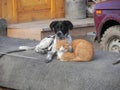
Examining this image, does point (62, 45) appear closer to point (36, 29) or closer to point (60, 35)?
point (60, 35)

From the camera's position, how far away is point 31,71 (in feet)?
23.6

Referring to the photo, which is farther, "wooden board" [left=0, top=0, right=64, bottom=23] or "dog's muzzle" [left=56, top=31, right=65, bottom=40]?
"wooden board" [left=0, top=0, right=64, bottom=23]

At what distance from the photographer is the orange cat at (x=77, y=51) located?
6801mm

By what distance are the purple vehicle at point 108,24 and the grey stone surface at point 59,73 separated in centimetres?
114

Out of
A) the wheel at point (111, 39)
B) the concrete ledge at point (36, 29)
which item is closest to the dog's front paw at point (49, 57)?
the wheel at point (111, 39)

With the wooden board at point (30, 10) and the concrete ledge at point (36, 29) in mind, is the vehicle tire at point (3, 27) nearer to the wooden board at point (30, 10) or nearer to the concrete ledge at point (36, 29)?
the concrete ledge at point (36, 29)

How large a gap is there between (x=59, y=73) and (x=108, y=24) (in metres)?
2.76

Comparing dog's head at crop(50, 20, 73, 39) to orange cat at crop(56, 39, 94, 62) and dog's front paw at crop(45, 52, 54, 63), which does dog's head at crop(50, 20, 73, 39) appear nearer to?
orange cat at crop(56, 39, 94, 62)

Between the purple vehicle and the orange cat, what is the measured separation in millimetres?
1867

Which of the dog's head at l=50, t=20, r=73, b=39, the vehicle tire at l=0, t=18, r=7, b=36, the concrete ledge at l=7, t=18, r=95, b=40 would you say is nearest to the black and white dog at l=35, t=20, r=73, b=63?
the dog's head at l=50, t=20, r=73, b=39

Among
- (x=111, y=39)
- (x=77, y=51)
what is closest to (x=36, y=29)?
(x=111, y=39)

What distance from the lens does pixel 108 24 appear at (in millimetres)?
9156

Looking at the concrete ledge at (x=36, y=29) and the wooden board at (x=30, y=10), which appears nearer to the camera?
the concrete ledge at (x=36, y=29)

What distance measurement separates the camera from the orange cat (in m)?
6.80
